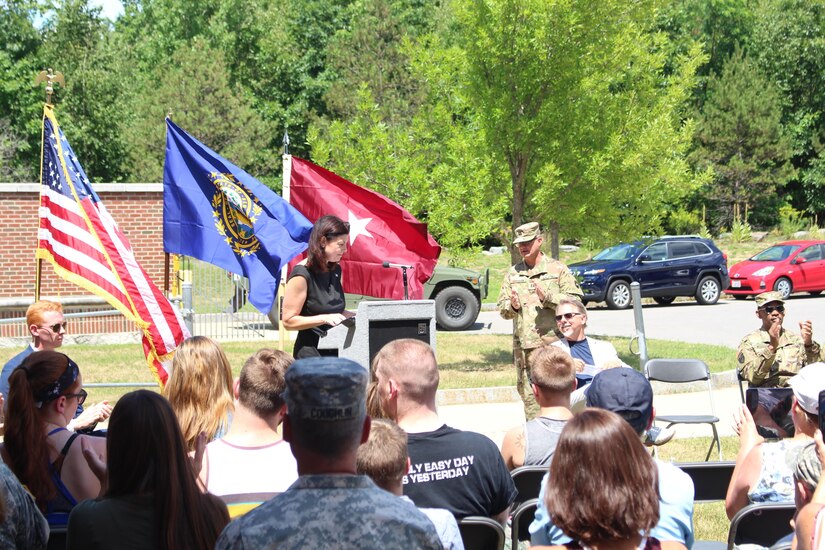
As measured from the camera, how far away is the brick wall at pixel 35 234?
1859 centimetres

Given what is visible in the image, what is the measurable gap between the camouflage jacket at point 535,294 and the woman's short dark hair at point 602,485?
5.12 meters

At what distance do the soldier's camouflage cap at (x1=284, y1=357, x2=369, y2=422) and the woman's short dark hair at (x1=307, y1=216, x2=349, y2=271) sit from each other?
449 cm

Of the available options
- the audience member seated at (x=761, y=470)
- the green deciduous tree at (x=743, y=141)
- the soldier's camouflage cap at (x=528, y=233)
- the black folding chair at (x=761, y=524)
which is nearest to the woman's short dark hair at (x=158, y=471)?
the black folding chair at (x=761, y=524)

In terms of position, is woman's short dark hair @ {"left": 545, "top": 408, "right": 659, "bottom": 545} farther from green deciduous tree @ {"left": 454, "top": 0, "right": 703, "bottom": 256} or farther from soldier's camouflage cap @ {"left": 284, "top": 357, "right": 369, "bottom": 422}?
green deciduous tree @ {"left": 454, "top": 0, "right": 703, "bottom": 256}

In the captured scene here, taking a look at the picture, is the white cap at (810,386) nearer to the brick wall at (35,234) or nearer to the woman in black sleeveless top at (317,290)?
the woman in black sleeveless top at (317,290)

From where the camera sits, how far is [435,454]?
4.09 metres

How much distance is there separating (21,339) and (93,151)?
17.6m

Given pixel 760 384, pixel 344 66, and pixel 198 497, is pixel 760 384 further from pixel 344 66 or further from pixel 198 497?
pixel 344 66

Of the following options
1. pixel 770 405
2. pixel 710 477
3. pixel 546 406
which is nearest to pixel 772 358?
pixel 770 405

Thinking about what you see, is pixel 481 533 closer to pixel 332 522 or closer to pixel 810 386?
pixel 810 386

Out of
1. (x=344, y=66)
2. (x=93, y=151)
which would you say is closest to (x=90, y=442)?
(x=93, y=151)

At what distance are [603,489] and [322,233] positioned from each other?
4145 millimetres

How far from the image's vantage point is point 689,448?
30.9 ft

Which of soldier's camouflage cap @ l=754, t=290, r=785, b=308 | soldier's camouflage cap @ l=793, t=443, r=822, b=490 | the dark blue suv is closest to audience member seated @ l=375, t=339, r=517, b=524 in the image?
soldier's camouflage cap @ l=793, t=443, r=822, b=490
